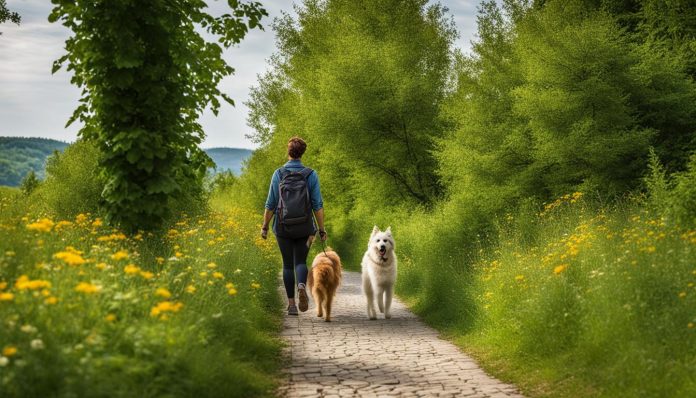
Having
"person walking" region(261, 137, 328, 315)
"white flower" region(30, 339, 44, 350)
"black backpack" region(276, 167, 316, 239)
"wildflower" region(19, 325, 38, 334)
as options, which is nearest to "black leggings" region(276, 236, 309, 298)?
"person walking" region(261, 137, 328, 315)

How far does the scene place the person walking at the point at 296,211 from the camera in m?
9.16

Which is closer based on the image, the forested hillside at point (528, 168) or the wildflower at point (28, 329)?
the wildflower at point (28, 329)

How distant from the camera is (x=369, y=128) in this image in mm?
22406

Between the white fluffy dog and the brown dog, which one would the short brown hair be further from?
the white fluffy dog

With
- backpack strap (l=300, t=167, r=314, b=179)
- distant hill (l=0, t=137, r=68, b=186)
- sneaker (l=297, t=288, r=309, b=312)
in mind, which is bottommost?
sneaker (l=297, t=288, r=309, b=312)

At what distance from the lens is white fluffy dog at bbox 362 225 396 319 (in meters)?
10.5

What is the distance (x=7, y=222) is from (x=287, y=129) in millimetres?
24347

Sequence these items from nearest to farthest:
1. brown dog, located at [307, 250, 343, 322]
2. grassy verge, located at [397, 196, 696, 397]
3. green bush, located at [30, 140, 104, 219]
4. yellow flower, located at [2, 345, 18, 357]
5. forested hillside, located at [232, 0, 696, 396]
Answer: yellow flower, located at [2, 345, 18, 357] → grassy verge, located at [397, 196, 696, 397] → forested hillside, located at [232, 0, 696, 396] → brown dog, located at [307, 250, 343, 322] → green bush, located at [30, 140, 104, 219]

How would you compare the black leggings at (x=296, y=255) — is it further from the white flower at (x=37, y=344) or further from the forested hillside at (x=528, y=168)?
the white flower at (x=37, y=344)

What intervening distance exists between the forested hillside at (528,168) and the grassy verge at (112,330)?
9.54 ft

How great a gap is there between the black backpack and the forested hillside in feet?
8.84

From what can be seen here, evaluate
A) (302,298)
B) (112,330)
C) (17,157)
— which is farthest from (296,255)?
(17,157)

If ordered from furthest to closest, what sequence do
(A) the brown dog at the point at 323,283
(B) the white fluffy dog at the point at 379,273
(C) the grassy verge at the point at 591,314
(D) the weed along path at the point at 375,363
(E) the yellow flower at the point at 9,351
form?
(B) the white fluffy dog at the point at 379,273
(A) the brown dog at the point at 323,283
(D) the weed along path at the point at 375,363
(C) the grassy verge at the point at 591,314
(E) the yellow flower at the point at 9,351

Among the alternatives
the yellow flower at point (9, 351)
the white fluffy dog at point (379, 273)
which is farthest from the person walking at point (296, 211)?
the yellow flower at point (9, 351)
